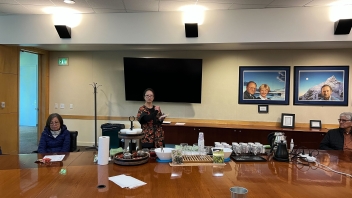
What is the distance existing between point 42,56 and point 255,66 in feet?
14.7

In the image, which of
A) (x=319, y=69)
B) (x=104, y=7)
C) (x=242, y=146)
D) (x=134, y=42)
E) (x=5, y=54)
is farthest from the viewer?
(x=319, y=69)

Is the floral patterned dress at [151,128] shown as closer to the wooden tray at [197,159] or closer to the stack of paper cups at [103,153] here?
the wooden tray at [197,159]

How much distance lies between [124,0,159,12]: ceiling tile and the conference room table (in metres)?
2.36

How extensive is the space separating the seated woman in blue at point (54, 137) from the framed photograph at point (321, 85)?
4.14 meters

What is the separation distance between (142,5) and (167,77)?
5.54ft

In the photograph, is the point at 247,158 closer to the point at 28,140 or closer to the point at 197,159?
the point at 197,159

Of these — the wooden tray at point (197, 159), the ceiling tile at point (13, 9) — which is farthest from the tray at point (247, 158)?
the ceiling tile at point (13, 9)

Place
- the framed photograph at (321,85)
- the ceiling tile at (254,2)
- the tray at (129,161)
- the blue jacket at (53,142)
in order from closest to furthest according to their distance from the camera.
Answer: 1. the tray at (129,161)
2. the blue jacket at (53,142)
3. the ceiling tile at (254,2)
4. the framed photograph at (321,85)

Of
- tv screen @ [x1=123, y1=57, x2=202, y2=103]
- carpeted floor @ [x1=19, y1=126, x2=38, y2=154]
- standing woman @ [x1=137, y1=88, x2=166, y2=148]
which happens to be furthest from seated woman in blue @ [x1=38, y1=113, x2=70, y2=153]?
carpeted floor @ [x1=19, y1=126, x2=38, y2=154]

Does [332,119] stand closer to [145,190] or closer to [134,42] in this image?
[134,42]

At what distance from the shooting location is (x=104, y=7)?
400cm

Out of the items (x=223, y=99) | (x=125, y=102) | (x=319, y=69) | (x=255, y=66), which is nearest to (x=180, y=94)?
(x=223, y=99)

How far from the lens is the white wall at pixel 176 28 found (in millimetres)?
3943

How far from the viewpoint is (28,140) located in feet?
21.5
